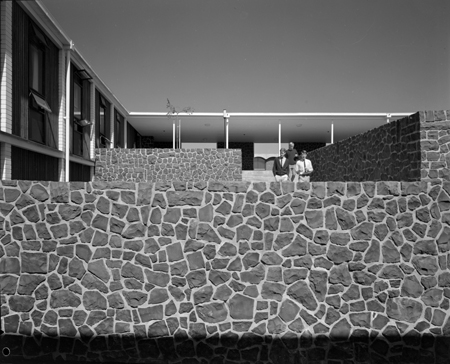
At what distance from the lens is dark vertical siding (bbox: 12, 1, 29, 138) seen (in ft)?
30.5

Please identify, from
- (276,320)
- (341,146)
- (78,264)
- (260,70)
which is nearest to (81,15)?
(260,70)

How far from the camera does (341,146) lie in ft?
41.7

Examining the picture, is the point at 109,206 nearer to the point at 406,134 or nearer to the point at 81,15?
the point at 81,15

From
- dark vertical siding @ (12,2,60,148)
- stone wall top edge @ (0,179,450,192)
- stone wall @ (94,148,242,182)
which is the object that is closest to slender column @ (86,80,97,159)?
stone wall @ (94,148,242,182)

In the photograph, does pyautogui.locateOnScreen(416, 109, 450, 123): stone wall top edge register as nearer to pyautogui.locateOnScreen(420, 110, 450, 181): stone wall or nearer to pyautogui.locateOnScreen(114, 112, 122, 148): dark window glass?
pyautogui.locateOnScreen(420, 110, 450, 181): stone wall

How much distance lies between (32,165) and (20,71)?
2.41 m

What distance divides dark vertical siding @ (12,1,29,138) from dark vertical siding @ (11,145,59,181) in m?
0.51

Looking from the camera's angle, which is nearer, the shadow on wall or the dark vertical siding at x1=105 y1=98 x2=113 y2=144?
the shadow on wall

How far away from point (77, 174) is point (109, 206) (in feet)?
37.3

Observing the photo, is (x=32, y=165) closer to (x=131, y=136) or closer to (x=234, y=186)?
(x=234, y=186)

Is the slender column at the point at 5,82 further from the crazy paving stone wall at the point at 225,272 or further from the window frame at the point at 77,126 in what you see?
the window frame at the point at 77,126

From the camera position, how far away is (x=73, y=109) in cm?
1409

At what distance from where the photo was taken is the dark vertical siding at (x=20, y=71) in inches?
366

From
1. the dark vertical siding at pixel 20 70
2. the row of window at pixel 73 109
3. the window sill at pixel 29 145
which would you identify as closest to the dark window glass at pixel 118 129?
the row of window at pixel 73 109
